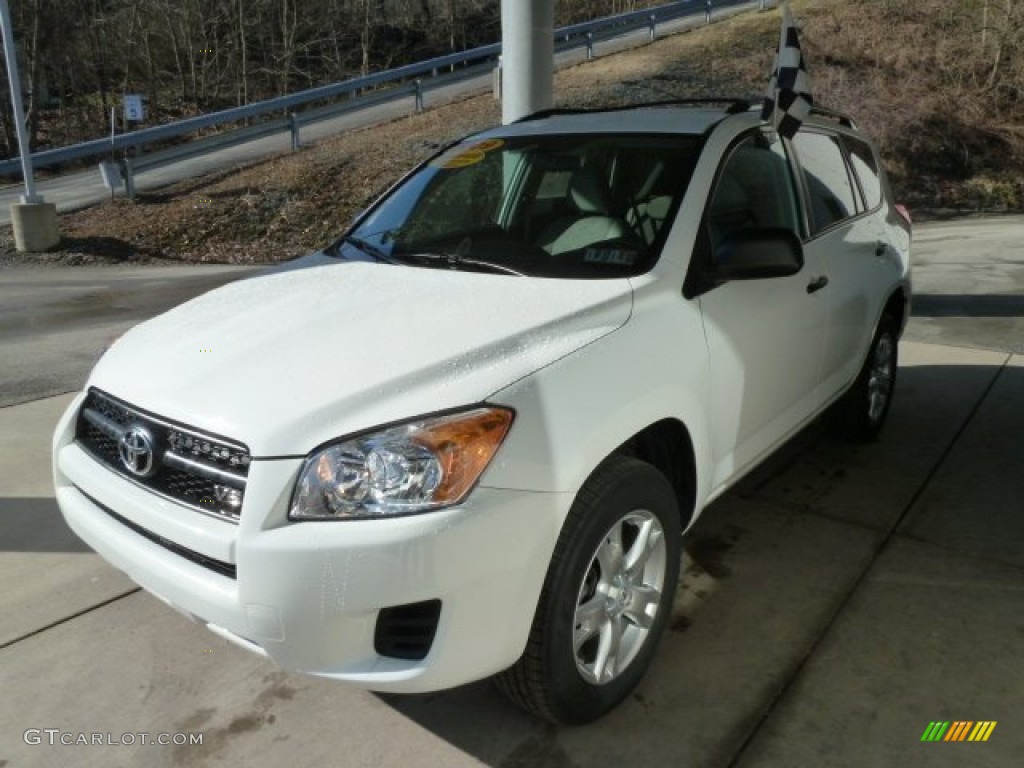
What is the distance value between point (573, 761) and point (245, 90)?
28.8 meters

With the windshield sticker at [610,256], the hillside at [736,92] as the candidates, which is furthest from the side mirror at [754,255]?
the hillside at [736,92]

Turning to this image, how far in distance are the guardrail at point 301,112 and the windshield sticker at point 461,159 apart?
1209 cm

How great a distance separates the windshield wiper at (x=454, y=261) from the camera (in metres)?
2.97

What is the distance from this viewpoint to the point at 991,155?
61.4 ft

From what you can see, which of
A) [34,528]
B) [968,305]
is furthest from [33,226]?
[968,305]

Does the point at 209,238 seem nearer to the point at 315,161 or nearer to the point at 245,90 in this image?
the point at 315,161

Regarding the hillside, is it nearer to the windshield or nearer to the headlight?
the windshield

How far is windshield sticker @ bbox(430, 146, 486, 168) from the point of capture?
3778 millimetres

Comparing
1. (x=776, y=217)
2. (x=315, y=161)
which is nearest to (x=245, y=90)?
(x=315, y=161)

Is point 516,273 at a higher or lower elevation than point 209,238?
higher

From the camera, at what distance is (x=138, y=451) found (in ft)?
7.64

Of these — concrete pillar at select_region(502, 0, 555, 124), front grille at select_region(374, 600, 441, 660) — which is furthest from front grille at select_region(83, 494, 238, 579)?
concrete pillar at select_region(502, 0, 555, 124)

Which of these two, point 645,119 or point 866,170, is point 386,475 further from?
point 866,170

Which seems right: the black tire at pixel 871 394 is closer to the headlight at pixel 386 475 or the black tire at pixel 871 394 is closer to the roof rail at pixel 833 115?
the roof rail at pixel 833 115
